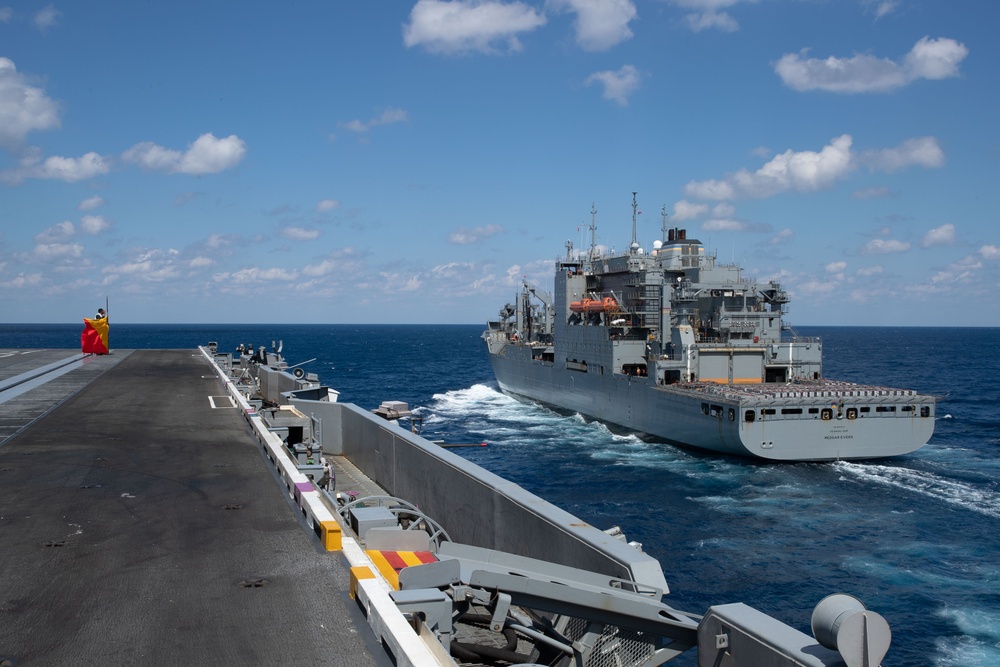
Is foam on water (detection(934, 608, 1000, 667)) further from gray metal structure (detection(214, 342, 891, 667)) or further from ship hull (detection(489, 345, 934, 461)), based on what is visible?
ship hull (detection(489, 345, 934, 461))

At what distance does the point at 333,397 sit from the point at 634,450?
17.5m

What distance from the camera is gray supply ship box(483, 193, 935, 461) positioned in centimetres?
3353

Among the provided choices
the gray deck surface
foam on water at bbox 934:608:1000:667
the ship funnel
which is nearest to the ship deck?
foam on water at bbox 934:608:1000:667

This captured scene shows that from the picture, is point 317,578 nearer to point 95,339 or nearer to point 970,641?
point 970,641

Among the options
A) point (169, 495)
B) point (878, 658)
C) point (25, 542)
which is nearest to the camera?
point (878, 658)

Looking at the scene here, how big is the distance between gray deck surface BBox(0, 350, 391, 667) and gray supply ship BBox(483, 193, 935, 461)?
24.6 m

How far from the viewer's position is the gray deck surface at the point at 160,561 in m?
6.34

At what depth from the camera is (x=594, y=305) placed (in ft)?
167

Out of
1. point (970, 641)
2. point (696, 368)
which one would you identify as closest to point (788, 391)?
point (696, 368)

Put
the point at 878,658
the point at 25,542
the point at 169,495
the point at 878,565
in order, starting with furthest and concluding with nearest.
Answer: the point at 878,565, the point at 169,495, the point at 25,542, the point at 878,658

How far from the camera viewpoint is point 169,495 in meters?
11.7

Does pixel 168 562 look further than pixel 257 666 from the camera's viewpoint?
Yes

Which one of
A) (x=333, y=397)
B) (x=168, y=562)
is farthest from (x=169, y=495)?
(x=333, y=397)

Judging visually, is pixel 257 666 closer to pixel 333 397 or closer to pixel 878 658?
pixel 878 658
